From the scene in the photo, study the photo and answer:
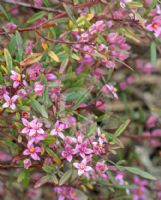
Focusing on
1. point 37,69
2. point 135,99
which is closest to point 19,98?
→ point 37,69

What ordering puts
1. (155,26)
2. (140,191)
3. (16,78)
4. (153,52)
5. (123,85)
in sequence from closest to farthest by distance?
1. (16,78)
2. (155,26)
3. (153,52)
4. (140,191)
5. (123,85)

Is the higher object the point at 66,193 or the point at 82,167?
the point at 82,167

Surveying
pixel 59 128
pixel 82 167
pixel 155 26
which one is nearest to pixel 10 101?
pixel 59 128

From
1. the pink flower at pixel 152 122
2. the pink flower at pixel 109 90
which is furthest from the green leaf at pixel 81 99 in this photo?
the pink flower at pixel 152 122

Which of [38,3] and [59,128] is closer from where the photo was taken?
[59,128]

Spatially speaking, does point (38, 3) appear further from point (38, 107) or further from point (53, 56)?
point (38, 107)

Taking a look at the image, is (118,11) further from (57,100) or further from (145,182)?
(145,182)

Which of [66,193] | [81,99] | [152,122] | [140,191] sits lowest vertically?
[140,191]

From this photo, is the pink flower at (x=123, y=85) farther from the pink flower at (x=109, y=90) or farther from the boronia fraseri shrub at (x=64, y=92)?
the pink flower at (x=109, y=90)

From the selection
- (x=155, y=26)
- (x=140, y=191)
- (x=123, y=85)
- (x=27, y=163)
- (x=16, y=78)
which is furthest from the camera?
(x=123, y=85)
